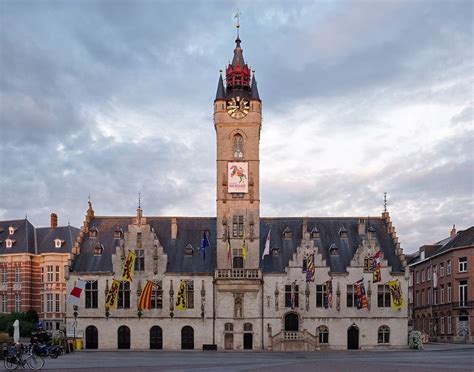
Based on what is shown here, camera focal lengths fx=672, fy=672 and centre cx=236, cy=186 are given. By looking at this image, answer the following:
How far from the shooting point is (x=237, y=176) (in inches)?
2916

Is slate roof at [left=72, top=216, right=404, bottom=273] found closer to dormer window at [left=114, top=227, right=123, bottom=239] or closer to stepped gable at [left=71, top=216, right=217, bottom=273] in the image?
stepped gable at [left=71, top=216, right=217, bottom=273]

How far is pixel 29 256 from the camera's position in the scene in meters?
93.2

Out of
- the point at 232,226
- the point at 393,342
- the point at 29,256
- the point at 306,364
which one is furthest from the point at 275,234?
the point at 29,256

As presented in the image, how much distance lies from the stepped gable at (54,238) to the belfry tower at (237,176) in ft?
102

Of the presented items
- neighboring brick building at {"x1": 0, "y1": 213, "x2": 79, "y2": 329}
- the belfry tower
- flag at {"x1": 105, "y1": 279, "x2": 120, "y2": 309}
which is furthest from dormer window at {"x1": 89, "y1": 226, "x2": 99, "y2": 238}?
neighboring brick building at {"x1": 0, "y1": 213, "x2": 79, "y2": 329}

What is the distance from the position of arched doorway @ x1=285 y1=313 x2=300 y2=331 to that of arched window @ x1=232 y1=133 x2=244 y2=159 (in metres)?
18.1

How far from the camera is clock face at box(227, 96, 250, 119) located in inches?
2943

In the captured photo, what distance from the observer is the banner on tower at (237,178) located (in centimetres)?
7394

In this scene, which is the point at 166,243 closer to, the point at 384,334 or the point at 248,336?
the point at 248,336

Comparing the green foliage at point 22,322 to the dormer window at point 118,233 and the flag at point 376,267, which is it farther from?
the flag at point 376,267

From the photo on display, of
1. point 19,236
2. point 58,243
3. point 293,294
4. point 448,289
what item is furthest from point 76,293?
point 448,289

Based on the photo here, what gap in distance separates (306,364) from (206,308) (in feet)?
89.1

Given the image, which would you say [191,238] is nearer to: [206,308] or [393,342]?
[206,308]

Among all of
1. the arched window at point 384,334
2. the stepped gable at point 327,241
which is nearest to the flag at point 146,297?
the stepped gable at point 327,241
